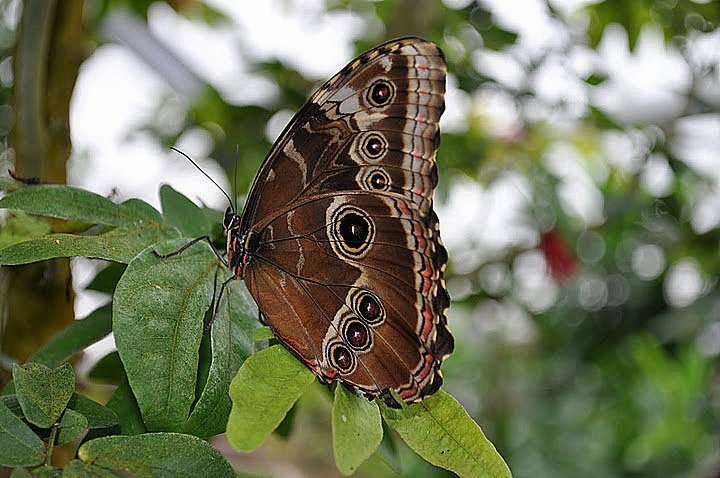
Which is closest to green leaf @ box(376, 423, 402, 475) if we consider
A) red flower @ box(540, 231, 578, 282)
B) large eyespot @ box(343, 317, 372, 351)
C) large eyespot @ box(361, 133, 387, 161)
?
large eyespot @ box(343, 317, 372, 351)

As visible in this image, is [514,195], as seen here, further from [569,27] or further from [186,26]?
[186,26]

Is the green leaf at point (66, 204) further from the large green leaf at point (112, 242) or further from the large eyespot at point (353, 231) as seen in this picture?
the large eyespot at point (353, 231)

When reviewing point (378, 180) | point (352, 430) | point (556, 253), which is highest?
point (378, 180)

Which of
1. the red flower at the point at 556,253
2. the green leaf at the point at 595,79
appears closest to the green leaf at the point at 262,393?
the green leaf at the point at 595,79

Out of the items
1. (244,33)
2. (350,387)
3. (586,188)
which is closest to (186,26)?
(244,33)

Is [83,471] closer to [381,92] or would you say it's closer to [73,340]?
[73,340]

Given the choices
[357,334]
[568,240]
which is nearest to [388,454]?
[357,334]
